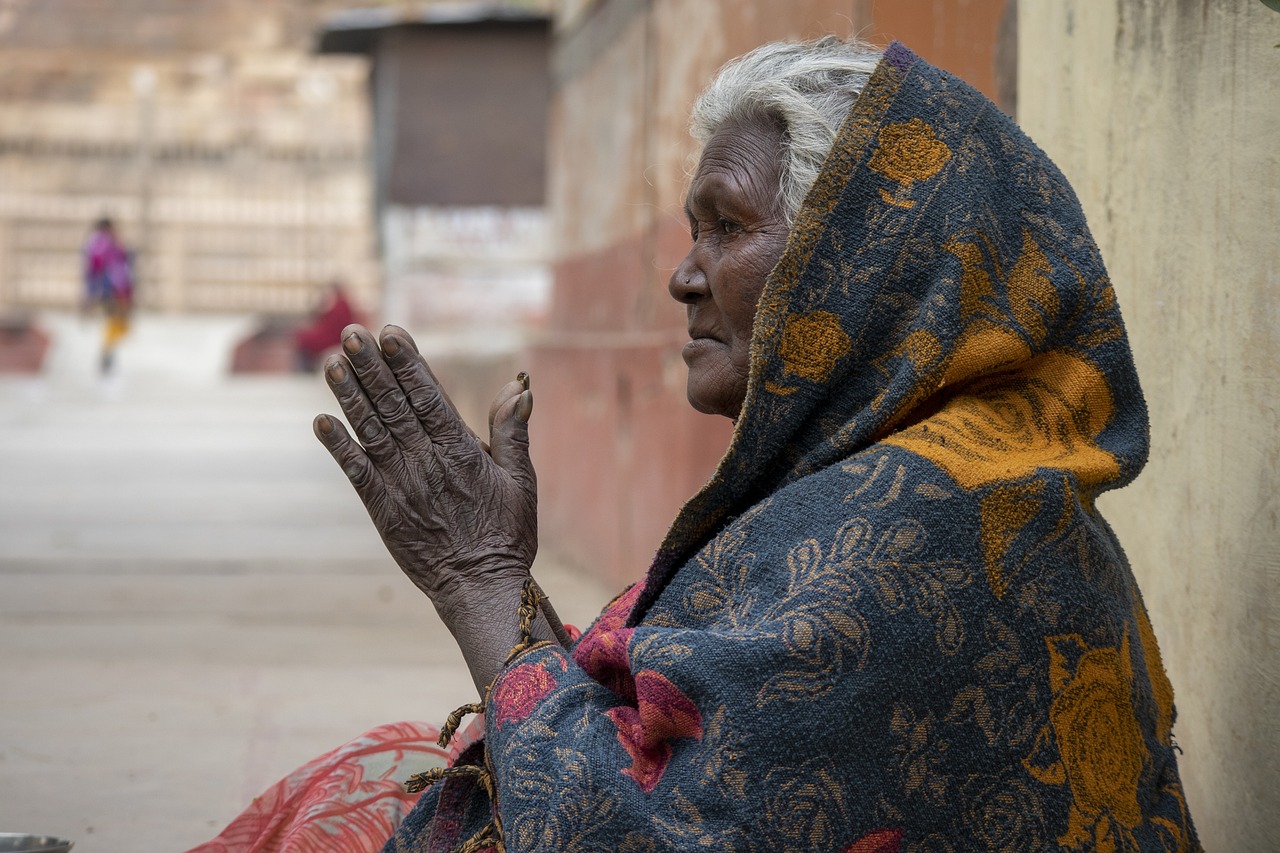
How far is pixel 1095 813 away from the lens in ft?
5.13

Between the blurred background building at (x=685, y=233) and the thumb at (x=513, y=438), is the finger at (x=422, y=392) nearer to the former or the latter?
the thumb at (x=513, y=438)

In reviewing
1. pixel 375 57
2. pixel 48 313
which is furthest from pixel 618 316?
pixel 48 313

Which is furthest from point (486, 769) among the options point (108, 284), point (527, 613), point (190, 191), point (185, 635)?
point (190, 191)

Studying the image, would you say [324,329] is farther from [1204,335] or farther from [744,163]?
[744,163]

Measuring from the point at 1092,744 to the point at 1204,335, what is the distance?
878 mm

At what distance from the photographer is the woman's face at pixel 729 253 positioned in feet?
6.01

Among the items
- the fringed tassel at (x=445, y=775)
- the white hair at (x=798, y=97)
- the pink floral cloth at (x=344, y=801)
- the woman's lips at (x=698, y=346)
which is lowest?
the pink floral cloth at (x=344, y=801)

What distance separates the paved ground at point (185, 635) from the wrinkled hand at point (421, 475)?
153 cm

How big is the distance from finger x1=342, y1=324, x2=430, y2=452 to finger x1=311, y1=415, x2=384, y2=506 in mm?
21

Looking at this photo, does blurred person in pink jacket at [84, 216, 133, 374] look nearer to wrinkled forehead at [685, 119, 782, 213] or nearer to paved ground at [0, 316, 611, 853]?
paved ground at [0, 316, 611, 853]

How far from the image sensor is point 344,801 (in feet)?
6.61

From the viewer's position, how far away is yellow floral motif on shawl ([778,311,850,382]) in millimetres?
1603

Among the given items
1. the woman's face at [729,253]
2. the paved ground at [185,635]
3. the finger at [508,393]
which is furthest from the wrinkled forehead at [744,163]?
the paved ground at [185,635]

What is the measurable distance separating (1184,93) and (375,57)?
12103mm
